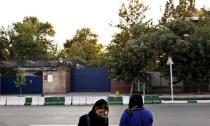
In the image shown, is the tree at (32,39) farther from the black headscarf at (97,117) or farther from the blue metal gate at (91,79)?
the black headscarf at (97,117)

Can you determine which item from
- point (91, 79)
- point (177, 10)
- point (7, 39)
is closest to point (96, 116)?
point (91, 79)

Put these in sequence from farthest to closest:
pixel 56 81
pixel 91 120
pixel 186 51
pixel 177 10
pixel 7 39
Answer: pixel 7 39, pixel 177 10, pixel 56 81, pixel 186 51, pixel 91 120

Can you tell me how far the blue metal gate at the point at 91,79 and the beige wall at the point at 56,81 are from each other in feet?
8.53

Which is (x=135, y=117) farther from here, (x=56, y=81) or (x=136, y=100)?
(x=56, y=81)

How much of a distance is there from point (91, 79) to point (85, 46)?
37638 millimetres

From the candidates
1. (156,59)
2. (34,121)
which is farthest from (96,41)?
(34,121)

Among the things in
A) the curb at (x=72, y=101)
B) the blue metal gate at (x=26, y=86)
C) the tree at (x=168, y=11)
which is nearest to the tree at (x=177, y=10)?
the tree at (x=168, y=11)

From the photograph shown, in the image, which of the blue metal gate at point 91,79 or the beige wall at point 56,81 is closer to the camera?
the beige wall at point 56,81

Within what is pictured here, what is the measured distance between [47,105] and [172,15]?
2493cm

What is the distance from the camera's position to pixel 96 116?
6.50 metres

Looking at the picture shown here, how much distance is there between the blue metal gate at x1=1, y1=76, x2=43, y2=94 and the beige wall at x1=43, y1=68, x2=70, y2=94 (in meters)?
1.02

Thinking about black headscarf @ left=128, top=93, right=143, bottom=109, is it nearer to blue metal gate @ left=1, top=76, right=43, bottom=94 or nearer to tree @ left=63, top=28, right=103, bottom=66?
blue metal gate @ left=1, top=76, right=43, bottom=94

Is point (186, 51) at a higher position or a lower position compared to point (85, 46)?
lower

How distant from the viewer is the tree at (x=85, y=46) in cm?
7681
